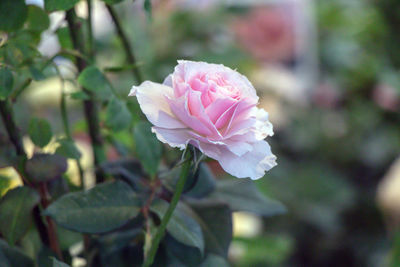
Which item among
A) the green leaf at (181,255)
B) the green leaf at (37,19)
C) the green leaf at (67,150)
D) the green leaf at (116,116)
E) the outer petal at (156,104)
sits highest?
the green leaf at (37,19)

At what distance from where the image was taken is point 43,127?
27 centimetres

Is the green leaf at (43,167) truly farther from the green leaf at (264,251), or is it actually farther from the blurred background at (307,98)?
the blurred background at (307,98)

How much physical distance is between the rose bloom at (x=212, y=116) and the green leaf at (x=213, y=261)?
82 mm

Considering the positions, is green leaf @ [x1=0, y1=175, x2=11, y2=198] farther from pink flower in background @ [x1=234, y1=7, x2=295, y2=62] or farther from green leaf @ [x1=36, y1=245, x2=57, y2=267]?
pink flower in background @ [x1=234, y1=7, x2=295, y2=62]

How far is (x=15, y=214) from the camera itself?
255mm

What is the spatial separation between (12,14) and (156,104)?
0.36 ft

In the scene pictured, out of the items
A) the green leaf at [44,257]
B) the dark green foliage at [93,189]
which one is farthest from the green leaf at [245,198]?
the green leaf at [44,257]

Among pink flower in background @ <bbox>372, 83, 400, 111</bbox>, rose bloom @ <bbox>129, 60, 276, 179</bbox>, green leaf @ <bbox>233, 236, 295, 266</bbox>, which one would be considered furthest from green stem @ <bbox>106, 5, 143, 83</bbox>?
pink flower in background @ <bbox>372, 83, 400, 111</bbox>

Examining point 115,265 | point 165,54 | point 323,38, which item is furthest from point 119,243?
point 323,38

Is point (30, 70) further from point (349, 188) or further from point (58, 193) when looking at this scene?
point (349, 188)

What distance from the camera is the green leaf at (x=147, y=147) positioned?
29 centimetres

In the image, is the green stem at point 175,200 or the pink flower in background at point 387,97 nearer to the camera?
the green stem at point 175,200

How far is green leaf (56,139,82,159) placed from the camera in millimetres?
257

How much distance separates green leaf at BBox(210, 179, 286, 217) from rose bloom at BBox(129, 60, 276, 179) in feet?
0.32
